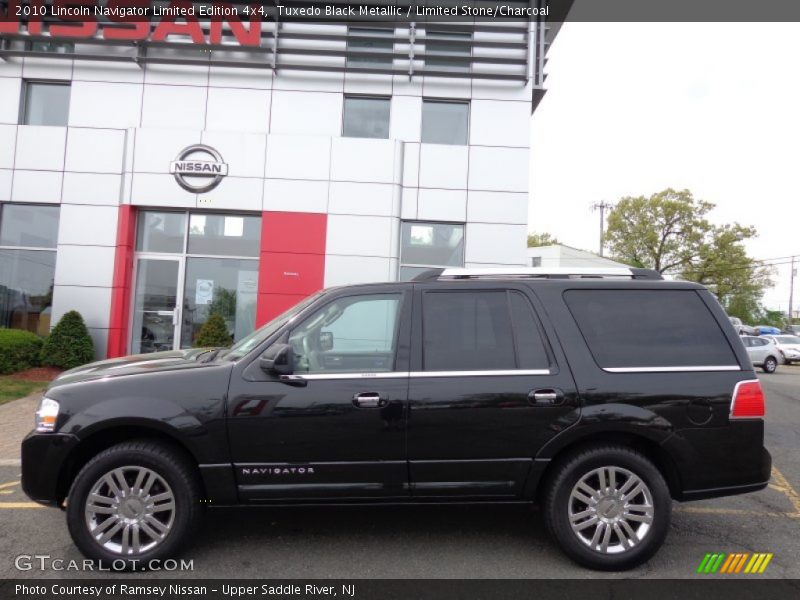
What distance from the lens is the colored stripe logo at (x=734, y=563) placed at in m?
3.52

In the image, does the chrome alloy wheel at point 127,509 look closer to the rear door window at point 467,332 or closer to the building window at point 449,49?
the rear door window at point 467,332

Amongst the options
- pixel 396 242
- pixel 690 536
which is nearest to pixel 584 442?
pixel 690 536

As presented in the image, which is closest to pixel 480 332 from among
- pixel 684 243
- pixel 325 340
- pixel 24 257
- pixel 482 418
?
pixel 482 418

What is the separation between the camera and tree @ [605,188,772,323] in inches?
1697

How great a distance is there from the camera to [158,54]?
11.8 metres

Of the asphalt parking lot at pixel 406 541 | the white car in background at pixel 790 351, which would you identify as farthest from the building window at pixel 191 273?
the white car in background at pixel 790 351

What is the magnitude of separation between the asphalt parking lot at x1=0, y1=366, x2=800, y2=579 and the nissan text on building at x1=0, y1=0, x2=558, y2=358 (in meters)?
7.30

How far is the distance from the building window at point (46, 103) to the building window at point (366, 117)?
6.13 metres

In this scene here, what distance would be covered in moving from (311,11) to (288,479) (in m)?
11.3

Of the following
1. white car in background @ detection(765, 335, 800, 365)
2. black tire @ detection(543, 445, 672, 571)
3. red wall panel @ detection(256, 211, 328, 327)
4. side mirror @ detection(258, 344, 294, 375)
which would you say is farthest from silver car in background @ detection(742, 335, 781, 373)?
side mirror @ detection(258, 344, 294, 375)

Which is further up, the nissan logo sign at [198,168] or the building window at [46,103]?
the building window at [46,103]

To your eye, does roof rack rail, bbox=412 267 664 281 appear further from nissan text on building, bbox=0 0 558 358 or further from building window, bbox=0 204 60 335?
building window, bbox=0 204 60 335
